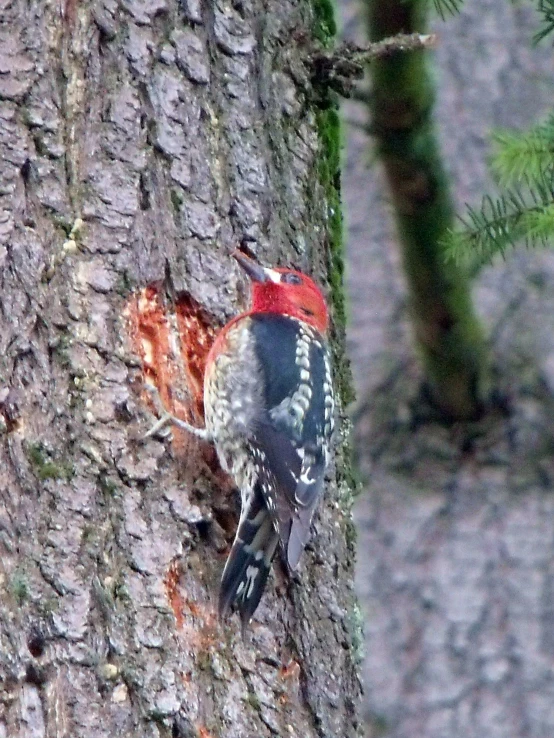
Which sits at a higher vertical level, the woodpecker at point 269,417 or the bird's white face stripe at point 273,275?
the bird's white face stripe at point 273,275

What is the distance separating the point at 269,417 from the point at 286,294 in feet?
1.30

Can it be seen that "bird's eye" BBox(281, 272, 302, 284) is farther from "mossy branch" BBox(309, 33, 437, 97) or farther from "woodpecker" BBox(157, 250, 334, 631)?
"mossy branch" BBox(309, 33, 437, 97)

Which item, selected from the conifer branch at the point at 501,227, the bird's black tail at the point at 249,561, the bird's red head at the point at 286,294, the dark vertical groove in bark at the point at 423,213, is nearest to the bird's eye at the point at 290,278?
the bird's red head at the point at 286,294

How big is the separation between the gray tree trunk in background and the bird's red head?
1.45 meters

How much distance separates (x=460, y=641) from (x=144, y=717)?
2.80 meters

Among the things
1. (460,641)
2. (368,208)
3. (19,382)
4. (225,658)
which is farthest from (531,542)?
(19,382)

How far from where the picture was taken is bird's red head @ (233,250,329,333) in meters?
3.57

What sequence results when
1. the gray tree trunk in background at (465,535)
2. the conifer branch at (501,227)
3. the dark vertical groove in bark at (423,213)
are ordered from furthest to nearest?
1. the gray tree trunk in background at (465,535)
2. the dark vertical groove in bark at (423,213)
3. the conifer branch at (501,227)

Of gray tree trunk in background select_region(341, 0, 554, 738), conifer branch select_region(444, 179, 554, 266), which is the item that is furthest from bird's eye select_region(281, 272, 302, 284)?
gray tree trunk in background select_region(341, 0, 554, 738)

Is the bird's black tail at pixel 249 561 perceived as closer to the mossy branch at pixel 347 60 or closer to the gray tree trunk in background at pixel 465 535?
the mossy branch at pixel 347 60

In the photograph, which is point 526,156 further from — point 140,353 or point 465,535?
point 465,535

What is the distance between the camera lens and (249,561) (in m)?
3.21

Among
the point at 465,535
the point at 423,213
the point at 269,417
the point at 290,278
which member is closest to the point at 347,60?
the point at 290,278

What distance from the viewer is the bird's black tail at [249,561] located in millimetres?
3088
